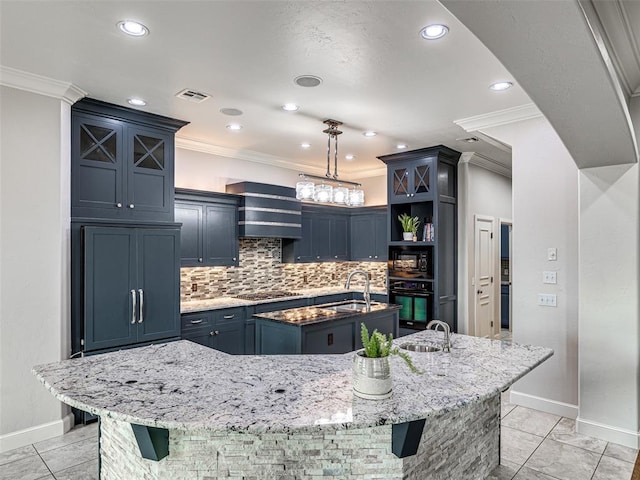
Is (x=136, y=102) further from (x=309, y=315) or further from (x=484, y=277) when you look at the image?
(x=484, y=277)

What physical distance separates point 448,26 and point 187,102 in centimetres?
240

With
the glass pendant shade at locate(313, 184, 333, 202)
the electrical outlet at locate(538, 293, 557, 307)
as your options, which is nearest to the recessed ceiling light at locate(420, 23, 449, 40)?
the glass pendant shade at locate(313, 184, 333, 202)

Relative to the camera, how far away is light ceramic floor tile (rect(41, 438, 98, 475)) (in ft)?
9.76

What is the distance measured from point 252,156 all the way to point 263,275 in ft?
5.73

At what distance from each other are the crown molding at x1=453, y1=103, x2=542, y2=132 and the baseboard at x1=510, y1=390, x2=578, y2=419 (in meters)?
2.75

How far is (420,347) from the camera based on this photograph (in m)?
2.72

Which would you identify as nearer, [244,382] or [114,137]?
[244,382]

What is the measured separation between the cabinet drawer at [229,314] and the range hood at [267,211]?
1025 millimetres

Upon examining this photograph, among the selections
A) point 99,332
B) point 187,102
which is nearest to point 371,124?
point 187,102

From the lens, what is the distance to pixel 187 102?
380cm

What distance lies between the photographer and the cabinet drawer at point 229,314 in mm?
4769

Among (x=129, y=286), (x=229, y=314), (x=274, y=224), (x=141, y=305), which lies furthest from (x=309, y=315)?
(x=274, y=224)

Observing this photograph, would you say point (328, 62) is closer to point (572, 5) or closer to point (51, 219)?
point (572, 5)

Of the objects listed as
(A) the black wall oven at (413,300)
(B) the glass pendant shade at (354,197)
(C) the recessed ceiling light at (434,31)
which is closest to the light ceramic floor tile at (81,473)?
(B) the glass pendant shade at (354,197)
